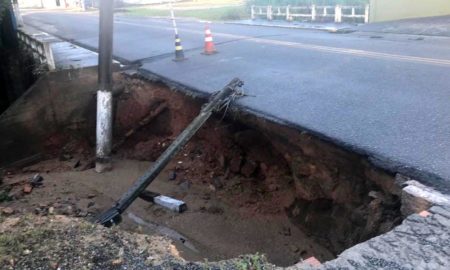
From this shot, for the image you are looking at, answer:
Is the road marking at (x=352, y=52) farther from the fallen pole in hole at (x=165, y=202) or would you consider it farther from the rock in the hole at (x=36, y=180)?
the rock in the hole at (x=36, y=180)

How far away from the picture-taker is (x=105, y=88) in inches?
347

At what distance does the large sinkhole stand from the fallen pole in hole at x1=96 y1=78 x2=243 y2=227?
29 cm

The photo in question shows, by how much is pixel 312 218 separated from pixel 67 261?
12.2ft

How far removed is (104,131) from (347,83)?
4740 mm

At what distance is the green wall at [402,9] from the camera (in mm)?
17438

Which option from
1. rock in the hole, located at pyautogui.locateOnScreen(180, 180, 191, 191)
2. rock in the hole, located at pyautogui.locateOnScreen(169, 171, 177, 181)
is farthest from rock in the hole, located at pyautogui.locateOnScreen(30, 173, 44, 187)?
rock in the hole, located at pyautogui.locateOnScreen(180, 180, 191, 191)

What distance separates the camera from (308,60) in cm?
991

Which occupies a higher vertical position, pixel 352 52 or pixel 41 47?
pixel 41 47

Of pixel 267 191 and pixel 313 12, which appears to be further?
pixel 313 12

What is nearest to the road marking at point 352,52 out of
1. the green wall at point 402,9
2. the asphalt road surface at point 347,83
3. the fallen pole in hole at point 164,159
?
the asphalt road surface at point 347,83

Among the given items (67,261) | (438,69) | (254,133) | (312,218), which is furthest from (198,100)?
(67,261)

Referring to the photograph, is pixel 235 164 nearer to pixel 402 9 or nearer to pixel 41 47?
pixel 41 47

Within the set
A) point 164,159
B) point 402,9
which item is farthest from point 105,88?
point 402,9

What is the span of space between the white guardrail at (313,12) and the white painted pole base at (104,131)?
12.5 m
